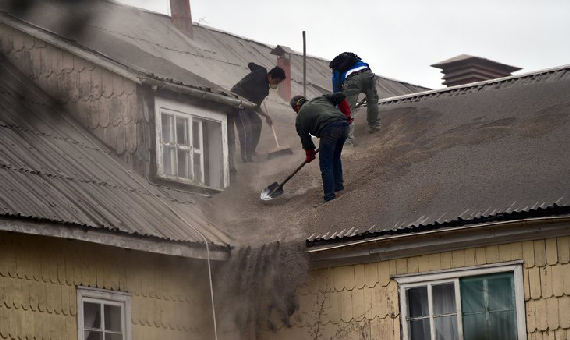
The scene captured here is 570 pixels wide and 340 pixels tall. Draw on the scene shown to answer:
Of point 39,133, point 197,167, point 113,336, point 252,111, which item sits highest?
point 252,111

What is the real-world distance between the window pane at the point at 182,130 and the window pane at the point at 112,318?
368 centimetres

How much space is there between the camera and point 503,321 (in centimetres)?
1334

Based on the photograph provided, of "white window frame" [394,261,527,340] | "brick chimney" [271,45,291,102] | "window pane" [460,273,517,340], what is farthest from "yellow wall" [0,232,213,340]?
"brick chimney" [271,45,291,102]

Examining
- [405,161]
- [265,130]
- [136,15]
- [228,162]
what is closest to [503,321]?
[405,161]

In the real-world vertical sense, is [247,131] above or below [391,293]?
above

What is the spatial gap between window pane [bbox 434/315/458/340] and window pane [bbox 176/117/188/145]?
5104 mm

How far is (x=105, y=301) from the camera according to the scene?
543 inches

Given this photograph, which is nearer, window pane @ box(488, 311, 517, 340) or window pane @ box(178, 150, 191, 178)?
window pane @ box(488, 311, 517, 340)

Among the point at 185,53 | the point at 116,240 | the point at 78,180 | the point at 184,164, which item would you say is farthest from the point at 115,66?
the point at 185,53

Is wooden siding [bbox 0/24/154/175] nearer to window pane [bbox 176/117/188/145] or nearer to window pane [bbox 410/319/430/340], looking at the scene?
window pane [bbox 176/117/188/145]

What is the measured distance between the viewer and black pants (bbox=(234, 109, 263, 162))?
18359 mm

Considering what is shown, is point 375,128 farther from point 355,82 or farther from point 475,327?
point 475,327

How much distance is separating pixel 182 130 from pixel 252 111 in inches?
74.3

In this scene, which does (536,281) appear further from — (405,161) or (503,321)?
(405,161)
